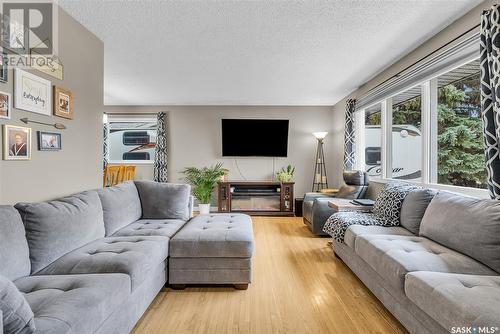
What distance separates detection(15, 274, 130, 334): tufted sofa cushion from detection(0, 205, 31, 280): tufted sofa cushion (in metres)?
0.07

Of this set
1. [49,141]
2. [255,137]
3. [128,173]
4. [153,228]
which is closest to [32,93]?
[49,141]

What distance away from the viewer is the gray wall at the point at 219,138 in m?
5.79

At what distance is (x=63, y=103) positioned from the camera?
2.29 m

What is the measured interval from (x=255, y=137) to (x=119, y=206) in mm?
3562

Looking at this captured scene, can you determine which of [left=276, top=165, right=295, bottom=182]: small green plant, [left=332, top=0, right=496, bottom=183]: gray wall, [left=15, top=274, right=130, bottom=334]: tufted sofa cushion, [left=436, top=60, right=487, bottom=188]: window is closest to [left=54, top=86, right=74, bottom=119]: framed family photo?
[left=15, top=274, right=130, bottom=334]: tufted sofa cushion

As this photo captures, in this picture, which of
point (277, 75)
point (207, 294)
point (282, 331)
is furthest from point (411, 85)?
point (207, 294)

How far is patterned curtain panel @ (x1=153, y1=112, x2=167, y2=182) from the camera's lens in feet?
18.4

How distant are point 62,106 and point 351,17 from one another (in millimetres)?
2645

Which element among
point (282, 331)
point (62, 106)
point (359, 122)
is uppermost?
point (359, 122)

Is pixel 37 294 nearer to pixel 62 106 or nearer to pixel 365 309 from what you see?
pixel 62 106

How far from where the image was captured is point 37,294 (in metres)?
1.27

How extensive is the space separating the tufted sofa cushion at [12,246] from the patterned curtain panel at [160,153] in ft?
13.4

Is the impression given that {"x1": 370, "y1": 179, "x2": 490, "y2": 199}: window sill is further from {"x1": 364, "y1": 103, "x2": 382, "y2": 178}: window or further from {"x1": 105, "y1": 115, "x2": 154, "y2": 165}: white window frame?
{"x1": 105, "y1": 115, "x2": 154, "y2": 165}: white window frame

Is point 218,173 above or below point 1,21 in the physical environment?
below
